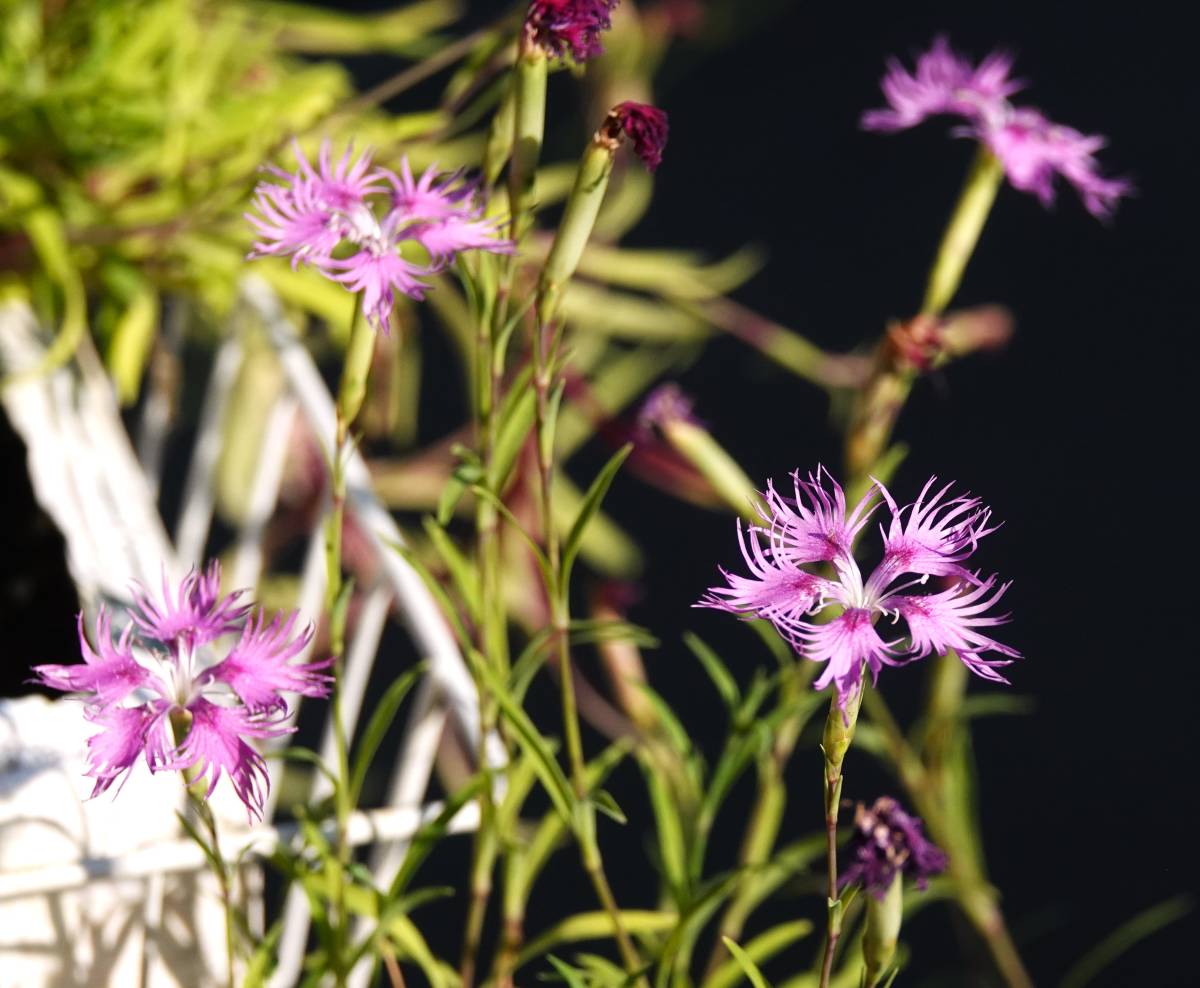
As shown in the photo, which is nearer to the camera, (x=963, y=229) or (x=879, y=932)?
(x=879, y=932)

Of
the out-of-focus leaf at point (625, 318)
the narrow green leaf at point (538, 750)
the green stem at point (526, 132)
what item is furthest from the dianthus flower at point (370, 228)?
the out-of-focus leaf at point (625, 318)

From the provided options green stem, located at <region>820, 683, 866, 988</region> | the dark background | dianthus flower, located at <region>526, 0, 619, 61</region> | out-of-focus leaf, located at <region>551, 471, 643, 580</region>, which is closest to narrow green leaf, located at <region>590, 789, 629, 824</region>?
green stem, located at <region>820, 683, 866, 988</region>

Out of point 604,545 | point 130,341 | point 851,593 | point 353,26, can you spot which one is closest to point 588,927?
point 851,593

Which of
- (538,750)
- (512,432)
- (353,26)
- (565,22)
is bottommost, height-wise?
(538,750)

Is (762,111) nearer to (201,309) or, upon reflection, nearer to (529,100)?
(201,309)

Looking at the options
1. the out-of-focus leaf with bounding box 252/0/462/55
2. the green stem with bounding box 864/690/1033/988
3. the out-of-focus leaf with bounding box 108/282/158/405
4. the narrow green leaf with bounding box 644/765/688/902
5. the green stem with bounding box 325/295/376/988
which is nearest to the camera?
the green stem with bounding box 325/295/376/988

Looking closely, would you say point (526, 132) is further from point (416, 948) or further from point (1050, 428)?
point (1050, 428)

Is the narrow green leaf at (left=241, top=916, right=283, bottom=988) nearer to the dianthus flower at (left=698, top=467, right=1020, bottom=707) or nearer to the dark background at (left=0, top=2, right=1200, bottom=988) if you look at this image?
the dianthus flower at (left=698, top=467, right=1020, bottom=707)
